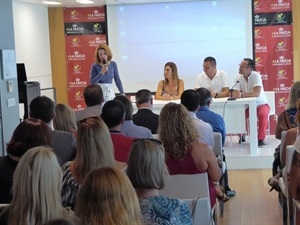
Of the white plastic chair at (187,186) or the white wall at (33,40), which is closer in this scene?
the white plastic chair at (187,186)

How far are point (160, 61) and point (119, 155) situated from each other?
6.56 meters

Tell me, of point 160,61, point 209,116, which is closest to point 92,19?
point 160,61

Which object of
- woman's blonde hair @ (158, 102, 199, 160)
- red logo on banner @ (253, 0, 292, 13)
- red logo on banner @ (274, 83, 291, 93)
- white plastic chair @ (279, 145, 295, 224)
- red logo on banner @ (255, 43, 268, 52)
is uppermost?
red logo on banner @ (253, 0, 292, 13)

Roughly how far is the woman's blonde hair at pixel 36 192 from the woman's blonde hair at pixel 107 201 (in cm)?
32

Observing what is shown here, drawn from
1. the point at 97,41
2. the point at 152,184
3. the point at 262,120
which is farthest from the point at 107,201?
the point at 97,41

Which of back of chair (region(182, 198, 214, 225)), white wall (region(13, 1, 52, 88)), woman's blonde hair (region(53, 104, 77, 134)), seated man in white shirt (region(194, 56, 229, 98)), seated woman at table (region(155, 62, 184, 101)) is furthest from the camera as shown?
white wall (region(13, 1, 52, 88))

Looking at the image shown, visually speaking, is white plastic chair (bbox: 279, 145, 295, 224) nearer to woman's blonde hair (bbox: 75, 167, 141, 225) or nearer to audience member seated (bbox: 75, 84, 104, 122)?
audience member seated (bbox: 75, 84, 104, 122)

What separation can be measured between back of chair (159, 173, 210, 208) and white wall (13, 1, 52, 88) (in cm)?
570

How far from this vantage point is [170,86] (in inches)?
321

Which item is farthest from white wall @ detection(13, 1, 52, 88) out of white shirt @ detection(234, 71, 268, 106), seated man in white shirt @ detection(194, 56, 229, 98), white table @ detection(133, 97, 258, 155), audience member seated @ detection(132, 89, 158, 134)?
audience member seated @ detection(132, 89, 158, 134)

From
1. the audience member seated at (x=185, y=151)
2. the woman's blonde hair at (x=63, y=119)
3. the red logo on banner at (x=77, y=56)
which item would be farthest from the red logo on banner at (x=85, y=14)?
the audience member seated at (x=185, y=151)

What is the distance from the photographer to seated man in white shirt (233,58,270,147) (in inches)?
331

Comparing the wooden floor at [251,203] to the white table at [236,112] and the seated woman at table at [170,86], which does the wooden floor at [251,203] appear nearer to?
the white table at [236,112]

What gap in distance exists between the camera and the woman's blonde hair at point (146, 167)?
272 centimetres
